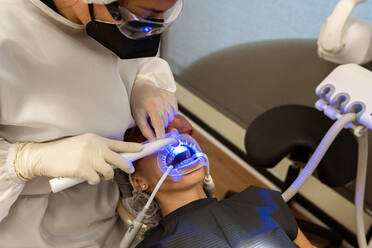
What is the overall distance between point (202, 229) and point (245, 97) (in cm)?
130

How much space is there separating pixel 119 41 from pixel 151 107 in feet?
1.28

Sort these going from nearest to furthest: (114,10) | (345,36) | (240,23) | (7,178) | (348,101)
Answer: (114,10), (7,178), (348,101), (345,36), (240,23)

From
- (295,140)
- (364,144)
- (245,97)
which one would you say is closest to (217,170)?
(245,97)

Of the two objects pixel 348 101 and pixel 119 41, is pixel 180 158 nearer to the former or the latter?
pixel 119 41

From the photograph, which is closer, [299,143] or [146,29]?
[146,29]

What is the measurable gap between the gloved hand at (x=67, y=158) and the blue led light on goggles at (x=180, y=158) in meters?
0.21

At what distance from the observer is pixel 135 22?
691 mm

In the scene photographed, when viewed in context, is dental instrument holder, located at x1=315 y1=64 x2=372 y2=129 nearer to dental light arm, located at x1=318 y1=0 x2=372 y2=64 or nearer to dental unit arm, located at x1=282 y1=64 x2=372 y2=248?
dental unit arm, located at x1=282 y1=64 x2=372 y2=248

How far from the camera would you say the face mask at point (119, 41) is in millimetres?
Answer: 726

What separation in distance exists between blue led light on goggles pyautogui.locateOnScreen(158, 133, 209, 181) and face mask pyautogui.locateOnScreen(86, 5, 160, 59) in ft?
Answer: 1.13

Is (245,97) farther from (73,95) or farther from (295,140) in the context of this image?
(73,95)

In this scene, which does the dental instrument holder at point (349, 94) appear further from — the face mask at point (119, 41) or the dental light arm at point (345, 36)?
the face mask at point (119, 41)

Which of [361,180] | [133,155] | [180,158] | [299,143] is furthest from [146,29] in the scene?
[361,180]

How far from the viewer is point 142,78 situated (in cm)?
120
